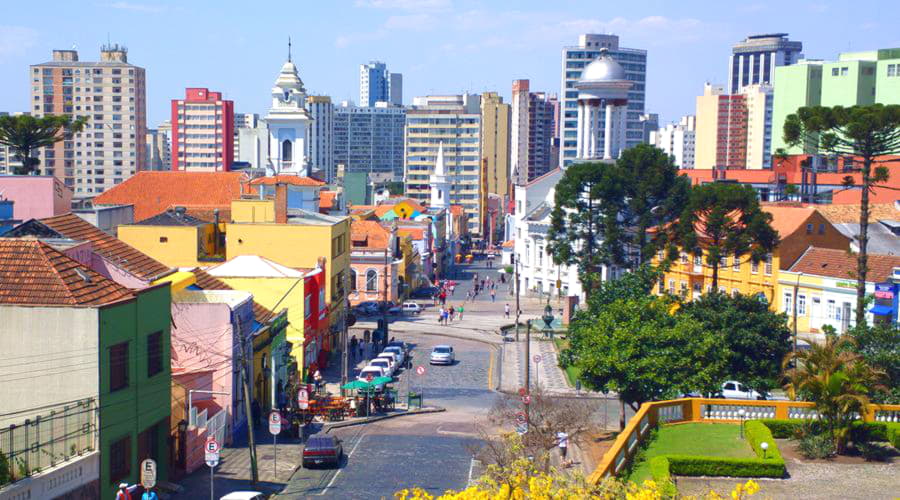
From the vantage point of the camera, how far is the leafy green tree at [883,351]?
31.9 meters

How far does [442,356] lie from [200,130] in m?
131

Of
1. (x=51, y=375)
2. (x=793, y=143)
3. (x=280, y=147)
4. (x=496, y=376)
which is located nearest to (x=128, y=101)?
(x=280, y=147)

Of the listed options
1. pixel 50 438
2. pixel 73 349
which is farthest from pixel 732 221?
pixel 50 438

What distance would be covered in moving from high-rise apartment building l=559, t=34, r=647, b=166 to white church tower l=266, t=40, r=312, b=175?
59.0m

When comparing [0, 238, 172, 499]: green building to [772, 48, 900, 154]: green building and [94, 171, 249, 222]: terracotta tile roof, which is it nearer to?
[94, 171, 249, 222]: terracotta tile roof

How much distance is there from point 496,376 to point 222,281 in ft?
45.5

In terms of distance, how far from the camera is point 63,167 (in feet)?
514

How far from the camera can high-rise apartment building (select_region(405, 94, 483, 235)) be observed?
524 ft

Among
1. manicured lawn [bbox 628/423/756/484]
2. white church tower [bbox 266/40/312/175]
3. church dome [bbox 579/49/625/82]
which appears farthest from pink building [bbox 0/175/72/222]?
church dome [bbox 579/49/625/82]

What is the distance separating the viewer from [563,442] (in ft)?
109

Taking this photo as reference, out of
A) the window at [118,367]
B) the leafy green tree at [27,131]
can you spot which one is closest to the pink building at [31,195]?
the leafy green tree at [27,131]

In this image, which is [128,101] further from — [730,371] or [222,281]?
[730,371]

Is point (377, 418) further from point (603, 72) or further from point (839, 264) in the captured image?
point (603, 72)

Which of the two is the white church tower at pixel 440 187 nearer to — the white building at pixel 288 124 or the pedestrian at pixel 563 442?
the white building at pixel 288 124
